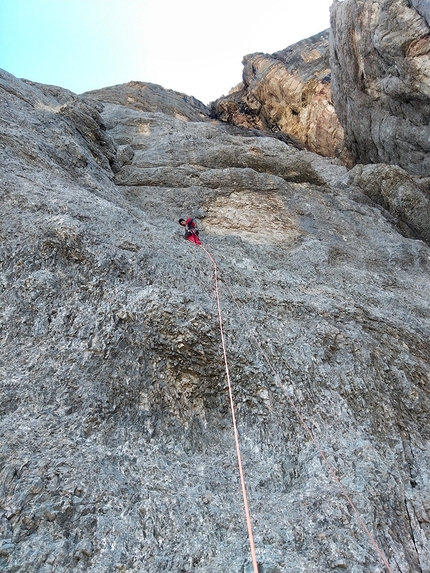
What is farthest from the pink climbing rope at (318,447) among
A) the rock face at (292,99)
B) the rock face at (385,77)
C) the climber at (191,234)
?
the rock face at (292,99)

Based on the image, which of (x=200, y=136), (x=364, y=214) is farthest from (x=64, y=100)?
(x=364, y=214)

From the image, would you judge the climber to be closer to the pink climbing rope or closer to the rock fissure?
the rock fissure

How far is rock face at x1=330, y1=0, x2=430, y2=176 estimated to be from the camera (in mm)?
12852

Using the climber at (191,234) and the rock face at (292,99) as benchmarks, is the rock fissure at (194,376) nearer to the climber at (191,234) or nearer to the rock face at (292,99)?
the climber at (191,234)

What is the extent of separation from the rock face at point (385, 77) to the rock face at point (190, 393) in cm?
703

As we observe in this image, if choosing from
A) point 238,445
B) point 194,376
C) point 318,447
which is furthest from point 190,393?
point 318,447

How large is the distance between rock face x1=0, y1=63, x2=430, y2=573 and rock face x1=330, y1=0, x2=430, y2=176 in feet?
23.1

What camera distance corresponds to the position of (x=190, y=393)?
211 inches

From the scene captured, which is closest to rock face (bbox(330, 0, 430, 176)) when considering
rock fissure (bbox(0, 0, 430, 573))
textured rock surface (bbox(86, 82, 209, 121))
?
rock fissure (bbox(0, 0, 430, 573))

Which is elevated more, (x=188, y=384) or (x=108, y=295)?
(x=108, y=295)

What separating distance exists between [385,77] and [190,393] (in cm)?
1464

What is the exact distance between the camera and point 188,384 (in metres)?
5.43

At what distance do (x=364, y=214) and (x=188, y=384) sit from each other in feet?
29.7

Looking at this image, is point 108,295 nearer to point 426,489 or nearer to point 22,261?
point 22,261
